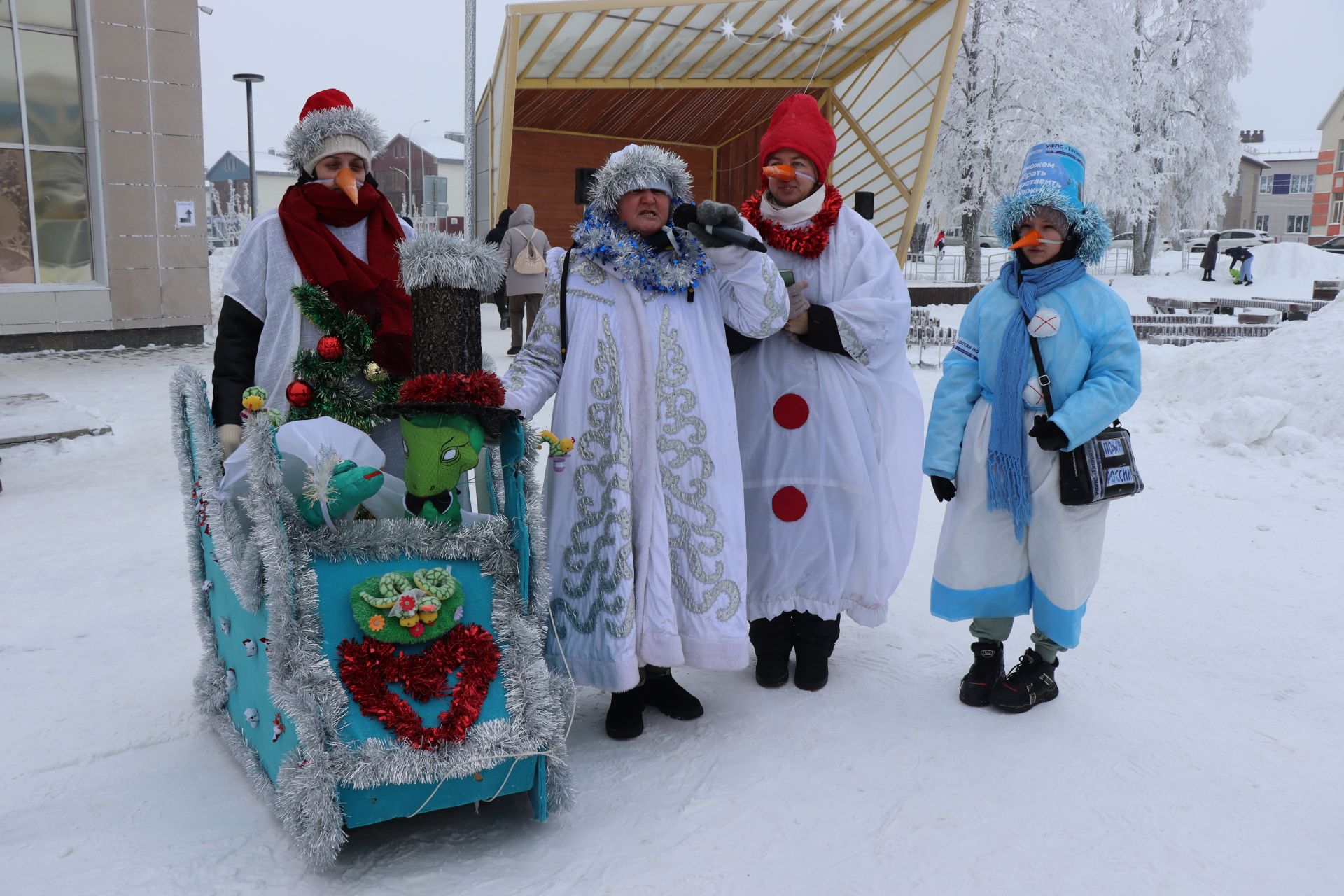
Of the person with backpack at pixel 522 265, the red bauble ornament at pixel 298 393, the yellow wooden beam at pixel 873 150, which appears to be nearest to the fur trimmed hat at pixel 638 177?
the red bauble ornament at pixel 298 393

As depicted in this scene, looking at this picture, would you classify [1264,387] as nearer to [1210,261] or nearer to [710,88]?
[710,88]

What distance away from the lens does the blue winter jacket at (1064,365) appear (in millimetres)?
2682

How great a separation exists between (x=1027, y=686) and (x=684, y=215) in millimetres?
1705

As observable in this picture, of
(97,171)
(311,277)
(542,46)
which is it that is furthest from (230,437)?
(97,171)

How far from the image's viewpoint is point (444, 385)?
207cm

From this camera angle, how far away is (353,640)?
210 cm

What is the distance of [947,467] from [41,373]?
8675 millimetres

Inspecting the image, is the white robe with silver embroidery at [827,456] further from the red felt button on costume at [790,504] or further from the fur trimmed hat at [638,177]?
the fur trimmed hat at [638,177]

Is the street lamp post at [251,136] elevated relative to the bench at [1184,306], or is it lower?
elevated

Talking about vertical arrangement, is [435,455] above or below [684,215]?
below

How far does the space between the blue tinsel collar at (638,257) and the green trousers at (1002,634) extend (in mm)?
1357

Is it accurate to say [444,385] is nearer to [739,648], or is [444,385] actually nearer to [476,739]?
[476,739]

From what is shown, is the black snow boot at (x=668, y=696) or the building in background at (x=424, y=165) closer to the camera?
the black snow boot at (x=668, y=696)

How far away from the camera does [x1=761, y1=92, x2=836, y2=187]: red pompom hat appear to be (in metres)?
2.94
